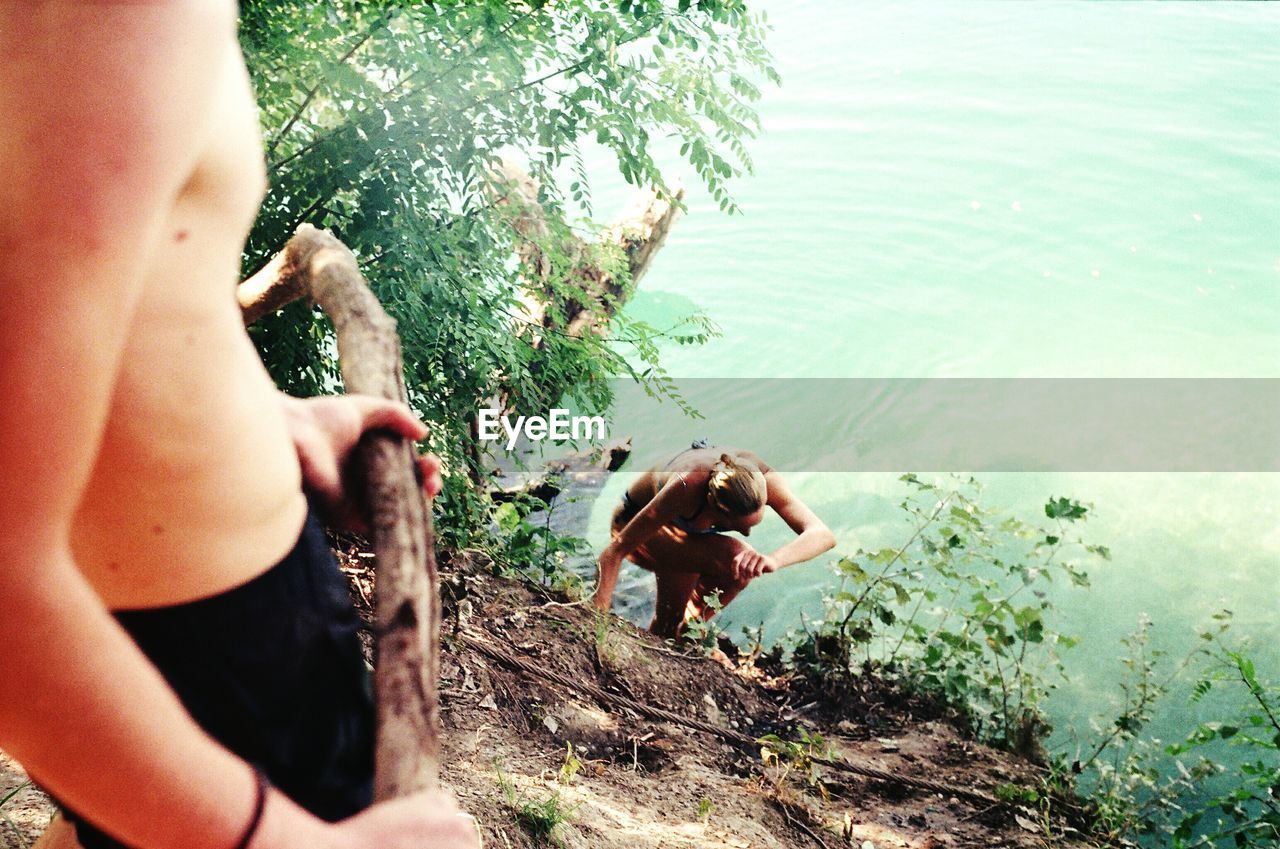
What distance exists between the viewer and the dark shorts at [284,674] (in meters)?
0.83

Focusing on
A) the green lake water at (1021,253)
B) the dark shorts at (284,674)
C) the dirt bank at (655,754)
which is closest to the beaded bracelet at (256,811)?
the dark shorts at (284,674)

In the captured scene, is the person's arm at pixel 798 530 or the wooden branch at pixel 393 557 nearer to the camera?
the wooden branch at pixel 393 557

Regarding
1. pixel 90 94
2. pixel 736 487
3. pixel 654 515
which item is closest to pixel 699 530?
pixel 654 515

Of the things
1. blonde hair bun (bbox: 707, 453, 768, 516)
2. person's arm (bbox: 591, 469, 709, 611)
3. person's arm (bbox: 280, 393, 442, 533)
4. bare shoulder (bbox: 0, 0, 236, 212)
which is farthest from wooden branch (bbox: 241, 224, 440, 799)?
person's arm (bbox: 591, 469, 709, 611)

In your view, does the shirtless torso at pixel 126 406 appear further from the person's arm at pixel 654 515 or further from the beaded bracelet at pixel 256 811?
the person's arm at pixel 654 515

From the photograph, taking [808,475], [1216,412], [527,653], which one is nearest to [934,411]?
[808,475]

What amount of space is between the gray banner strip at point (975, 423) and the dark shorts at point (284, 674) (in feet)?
20.5

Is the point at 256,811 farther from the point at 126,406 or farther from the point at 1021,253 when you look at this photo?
the point at 1021,253

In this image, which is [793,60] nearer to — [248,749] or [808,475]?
[808,475]

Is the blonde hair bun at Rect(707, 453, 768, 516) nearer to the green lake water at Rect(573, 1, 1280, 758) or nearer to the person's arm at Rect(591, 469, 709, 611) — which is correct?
the person's arm at Rect(591, 469, 709, 611)

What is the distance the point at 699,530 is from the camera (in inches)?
191

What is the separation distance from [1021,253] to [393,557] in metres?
11.0

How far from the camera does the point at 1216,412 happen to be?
8102 mm

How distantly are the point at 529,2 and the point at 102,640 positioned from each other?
2670 mm
